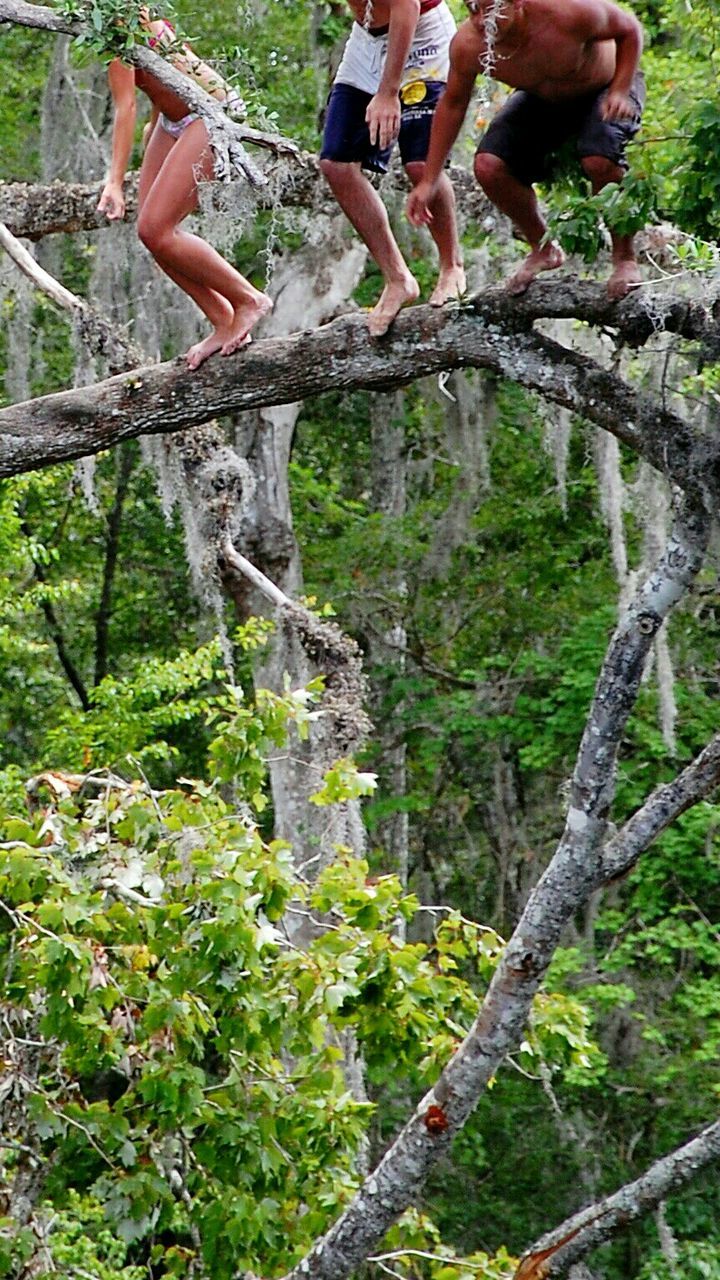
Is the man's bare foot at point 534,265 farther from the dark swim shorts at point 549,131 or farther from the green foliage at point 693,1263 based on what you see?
the green foliage at point 693,1263

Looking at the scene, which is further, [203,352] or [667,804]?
[203,352]

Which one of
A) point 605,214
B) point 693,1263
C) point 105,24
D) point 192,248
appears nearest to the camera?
point 105,24

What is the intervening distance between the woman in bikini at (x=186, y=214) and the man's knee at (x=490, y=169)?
66cm

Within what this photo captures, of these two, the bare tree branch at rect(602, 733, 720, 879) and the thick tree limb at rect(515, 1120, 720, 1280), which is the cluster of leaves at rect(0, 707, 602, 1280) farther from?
the bare tree branch at rect(602, 733, 720, 879)

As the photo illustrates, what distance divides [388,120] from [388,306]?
1.52 ft

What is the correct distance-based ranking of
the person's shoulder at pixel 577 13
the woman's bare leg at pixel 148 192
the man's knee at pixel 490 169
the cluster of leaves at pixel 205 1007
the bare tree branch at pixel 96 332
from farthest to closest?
the bare tree branch at pixel 96 332 → the cluster of leaves at pixel 205 1007 → the woman's bare leg at pixel 148 192 → the man's knee at pixel 490 169 → the person's shoulder at pixel 577 13

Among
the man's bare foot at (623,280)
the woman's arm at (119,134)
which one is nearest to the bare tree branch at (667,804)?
the man's bare foot at (623,280)

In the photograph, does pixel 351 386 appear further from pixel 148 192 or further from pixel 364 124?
pixel 148 192

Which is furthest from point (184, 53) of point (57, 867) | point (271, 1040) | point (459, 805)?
point (459, 805)

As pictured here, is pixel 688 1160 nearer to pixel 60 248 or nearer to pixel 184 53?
pixel 184 53

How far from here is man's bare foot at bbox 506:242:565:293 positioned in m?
3.94

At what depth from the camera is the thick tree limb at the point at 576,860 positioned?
3664mm

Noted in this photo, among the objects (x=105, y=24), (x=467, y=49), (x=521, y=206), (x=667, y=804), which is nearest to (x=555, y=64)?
(x=467, y=49)

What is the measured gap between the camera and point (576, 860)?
3.70m
